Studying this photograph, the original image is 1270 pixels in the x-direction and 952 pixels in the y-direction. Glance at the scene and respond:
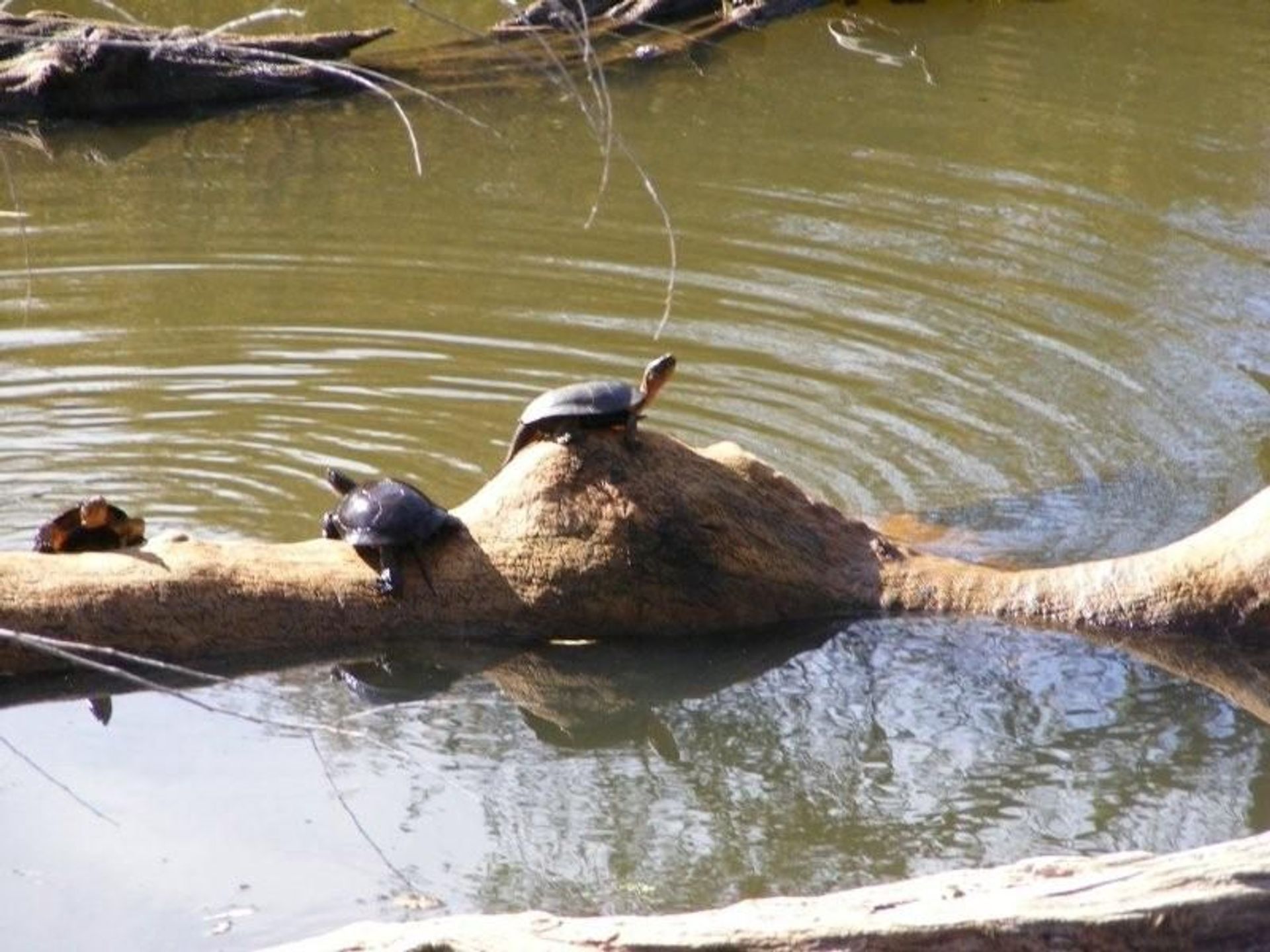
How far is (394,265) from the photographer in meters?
8.95

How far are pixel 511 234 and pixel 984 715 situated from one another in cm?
455

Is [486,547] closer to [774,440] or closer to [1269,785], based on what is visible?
[774,440]

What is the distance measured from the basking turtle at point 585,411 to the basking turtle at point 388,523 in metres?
0.39

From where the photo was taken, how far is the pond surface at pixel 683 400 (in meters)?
4.68

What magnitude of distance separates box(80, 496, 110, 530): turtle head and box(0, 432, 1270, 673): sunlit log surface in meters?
0.19

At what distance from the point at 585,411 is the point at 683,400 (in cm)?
187

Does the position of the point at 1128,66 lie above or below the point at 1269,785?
above

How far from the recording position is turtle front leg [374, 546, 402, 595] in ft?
18.5

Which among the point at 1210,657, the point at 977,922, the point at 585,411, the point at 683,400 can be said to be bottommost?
the point at 1210,657

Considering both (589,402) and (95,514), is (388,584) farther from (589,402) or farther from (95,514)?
(95,514)

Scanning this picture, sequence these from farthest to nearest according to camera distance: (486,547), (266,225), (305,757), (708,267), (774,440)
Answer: (266,225) < (708,267) < (774,440) < (486,547) < (305,757)

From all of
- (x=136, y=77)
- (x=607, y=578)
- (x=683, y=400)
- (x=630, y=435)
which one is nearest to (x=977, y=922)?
(x=607, y=578)

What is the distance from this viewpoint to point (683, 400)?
7.56m

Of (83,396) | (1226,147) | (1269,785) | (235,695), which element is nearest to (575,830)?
(235,695)
